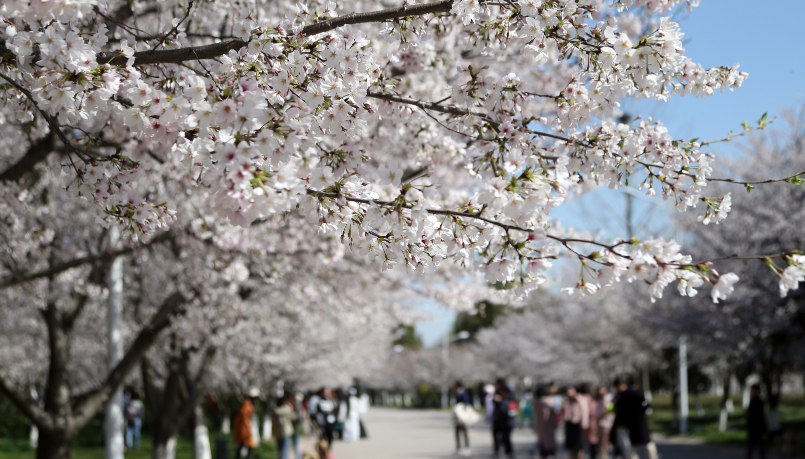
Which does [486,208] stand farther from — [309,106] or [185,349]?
[185,349]

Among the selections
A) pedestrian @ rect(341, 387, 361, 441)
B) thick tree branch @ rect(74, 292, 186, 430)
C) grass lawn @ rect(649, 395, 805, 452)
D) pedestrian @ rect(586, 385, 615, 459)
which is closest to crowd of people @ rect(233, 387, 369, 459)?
pedestrian @ rect(341, 387, 361, 441)

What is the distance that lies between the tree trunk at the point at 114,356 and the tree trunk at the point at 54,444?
76 centimetres

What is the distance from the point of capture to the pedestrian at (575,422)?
13.2 metres

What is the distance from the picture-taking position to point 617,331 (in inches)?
1153

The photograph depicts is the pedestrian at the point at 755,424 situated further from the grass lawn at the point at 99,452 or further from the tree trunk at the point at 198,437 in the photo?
the grass lawn at the point at 99,452

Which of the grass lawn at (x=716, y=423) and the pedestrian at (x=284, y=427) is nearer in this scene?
the pedestrian at (x=284, y=427)

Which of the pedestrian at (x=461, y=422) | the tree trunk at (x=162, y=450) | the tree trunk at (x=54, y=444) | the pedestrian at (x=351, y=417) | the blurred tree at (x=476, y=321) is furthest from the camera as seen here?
the blurred tree at (x=476, y=321)

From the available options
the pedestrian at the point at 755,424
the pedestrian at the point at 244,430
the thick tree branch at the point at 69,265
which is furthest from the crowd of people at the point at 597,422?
the thick tree branch at the point at 69,265

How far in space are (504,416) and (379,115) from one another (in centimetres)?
1172

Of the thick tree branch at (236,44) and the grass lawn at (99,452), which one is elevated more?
the thick tree branch at (236,44)

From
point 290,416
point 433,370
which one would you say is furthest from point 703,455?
point 433,370

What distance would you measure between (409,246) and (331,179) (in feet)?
1.56

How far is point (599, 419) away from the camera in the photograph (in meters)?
13.9

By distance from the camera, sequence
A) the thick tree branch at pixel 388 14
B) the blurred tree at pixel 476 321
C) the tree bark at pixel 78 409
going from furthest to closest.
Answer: the blurred tree at pixel 476 321 < the tree bark at pixel 78 409 < the thick tree branch at pixel 388 14
